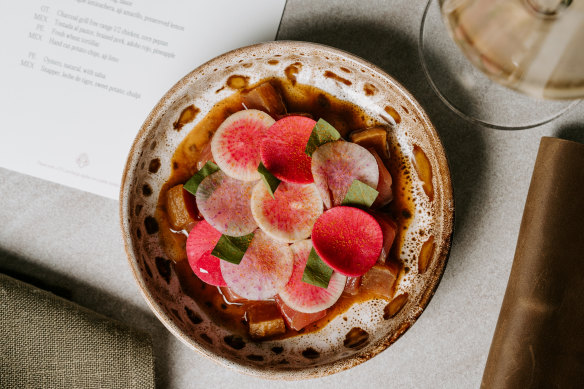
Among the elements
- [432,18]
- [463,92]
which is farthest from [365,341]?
[432,18]

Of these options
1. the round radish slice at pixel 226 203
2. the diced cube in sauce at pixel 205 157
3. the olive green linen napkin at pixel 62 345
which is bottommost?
the olive green linen napkin at pixel 62 345

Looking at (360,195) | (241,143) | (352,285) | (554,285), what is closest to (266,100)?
(241,143)

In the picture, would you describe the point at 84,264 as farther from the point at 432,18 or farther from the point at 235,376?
the point at 432,18

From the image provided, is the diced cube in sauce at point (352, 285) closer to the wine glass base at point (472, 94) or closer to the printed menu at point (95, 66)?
the wine glass base at point (472, 94)

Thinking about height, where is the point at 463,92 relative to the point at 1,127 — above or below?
above

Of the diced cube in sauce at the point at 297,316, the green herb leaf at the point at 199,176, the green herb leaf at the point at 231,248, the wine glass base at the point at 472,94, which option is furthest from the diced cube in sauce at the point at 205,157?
the wine glass base at the point at 472,94

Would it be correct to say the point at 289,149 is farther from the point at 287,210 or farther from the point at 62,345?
the point at 62,345
